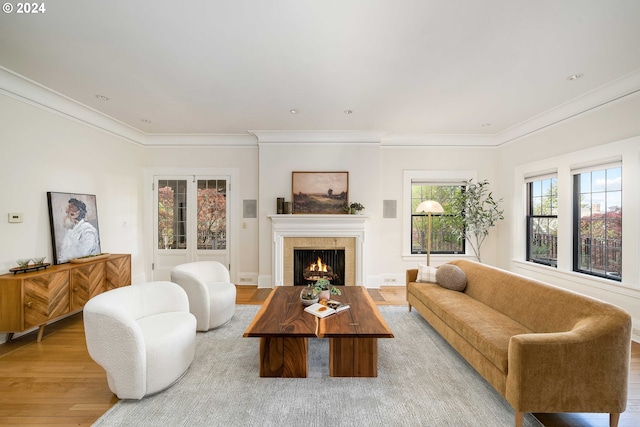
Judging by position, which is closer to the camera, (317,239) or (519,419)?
(519,419)

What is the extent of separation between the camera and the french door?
4.95m

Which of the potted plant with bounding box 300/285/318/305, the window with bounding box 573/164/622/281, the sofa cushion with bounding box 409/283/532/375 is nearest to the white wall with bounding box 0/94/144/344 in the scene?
the potted plant with bounding box 300/285/318/305

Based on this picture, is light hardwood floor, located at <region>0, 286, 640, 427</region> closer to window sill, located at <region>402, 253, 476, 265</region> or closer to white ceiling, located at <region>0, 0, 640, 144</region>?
window sill, located at <region>402, 253, 476, 265</region>

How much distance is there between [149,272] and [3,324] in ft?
7.95

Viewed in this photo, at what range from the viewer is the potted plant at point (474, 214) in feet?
15.3

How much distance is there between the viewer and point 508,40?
2.19 meters

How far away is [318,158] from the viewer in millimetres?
4770

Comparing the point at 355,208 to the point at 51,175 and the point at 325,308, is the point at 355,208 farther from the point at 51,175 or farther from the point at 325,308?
the point at 51,175

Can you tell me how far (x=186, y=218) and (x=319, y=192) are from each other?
256 centimetres


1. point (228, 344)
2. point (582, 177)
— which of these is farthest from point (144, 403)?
point (582, 177)

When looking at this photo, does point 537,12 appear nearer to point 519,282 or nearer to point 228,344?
point 519,282

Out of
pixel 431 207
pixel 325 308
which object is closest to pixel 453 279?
pixel 431 207

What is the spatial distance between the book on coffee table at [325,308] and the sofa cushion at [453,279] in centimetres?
142

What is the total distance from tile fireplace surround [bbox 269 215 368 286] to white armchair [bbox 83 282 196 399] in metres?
2.47
